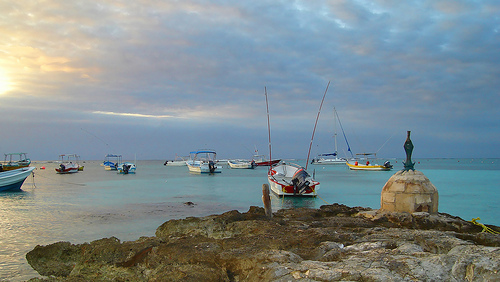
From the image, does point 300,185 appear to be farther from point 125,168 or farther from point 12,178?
point 125,168

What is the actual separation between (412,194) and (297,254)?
556cm

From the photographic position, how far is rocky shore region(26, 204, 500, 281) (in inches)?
211

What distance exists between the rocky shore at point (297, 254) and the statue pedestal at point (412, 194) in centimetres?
56

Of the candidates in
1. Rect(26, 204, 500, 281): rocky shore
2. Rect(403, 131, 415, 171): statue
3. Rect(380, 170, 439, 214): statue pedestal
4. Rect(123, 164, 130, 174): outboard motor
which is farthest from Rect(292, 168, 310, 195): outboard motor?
Rect(123, 164, 130, 174): outboard motor

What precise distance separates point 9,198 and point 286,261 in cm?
3079

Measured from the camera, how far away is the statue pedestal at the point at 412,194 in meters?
10.5

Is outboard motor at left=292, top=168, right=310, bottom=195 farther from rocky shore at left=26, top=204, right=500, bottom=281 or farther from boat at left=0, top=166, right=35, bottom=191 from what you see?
boat at left=0, top=166, right=35, bottom=191

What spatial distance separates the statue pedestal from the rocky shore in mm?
559

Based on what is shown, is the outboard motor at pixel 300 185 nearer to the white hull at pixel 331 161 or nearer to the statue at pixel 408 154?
the statue at pixel 408 154

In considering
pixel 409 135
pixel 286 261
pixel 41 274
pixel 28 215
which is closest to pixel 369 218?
pixel 409 135

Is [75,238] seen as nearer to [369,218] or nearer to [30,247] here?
[30,247]

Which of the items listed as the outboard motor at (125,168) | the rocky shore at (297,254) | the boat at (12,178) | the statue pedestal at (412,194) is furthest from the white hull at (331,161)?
the rocky shore at (297,254)

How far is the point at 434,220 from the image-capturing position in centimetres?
967

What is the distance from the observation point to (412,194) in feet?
34.6
